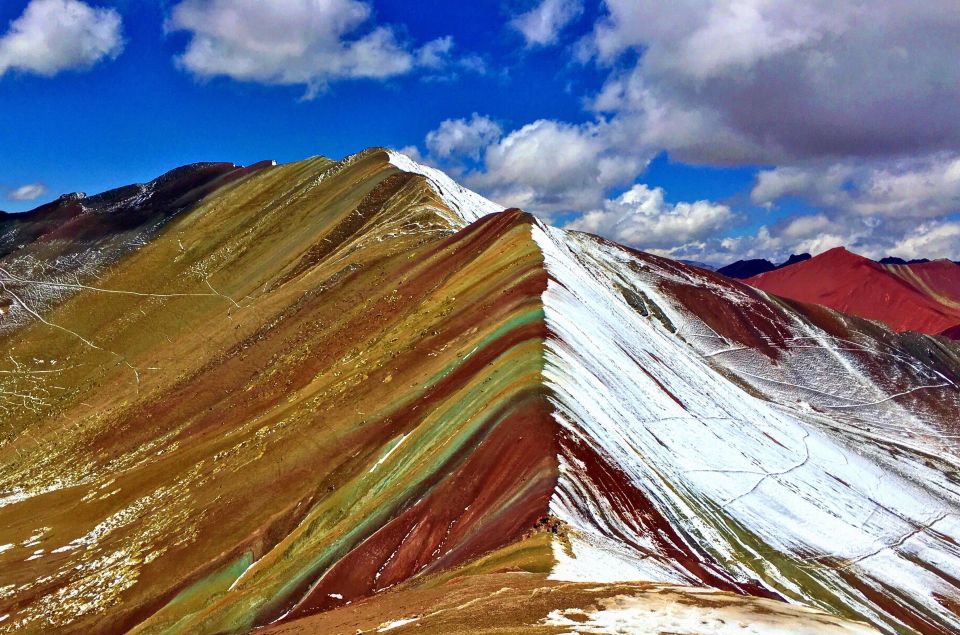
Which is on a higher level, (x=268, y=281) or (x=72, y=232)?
(x=72, y=232)

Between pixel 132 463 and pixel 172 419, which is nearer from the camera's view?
pixel 132 463

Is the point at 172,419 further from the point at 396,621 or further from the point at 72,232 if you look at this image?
the point at 72,232

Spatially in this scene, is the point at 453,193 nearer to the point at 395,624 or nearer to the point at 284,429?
the point at 284,429


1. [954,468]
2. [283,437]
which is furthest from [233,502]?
[954,468]

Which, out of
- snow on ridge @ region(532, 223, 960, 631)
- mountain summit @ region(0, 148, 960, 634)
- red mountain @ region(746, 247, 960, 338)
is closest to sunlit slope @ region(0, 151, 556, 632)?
mountain summit @ region(0, 148, 960, 634)

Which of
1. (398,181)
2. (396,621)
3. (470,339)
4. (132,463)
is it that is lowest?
(396,621)

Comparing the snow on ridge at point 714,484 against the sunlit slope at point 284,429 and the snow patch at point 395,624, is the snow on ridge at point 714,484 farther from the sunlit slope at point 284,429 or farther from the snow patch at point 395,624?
the snow patch at point 395,624

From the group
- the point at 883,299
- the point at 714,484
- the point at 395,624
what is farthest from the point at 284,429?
the point at 883,299
